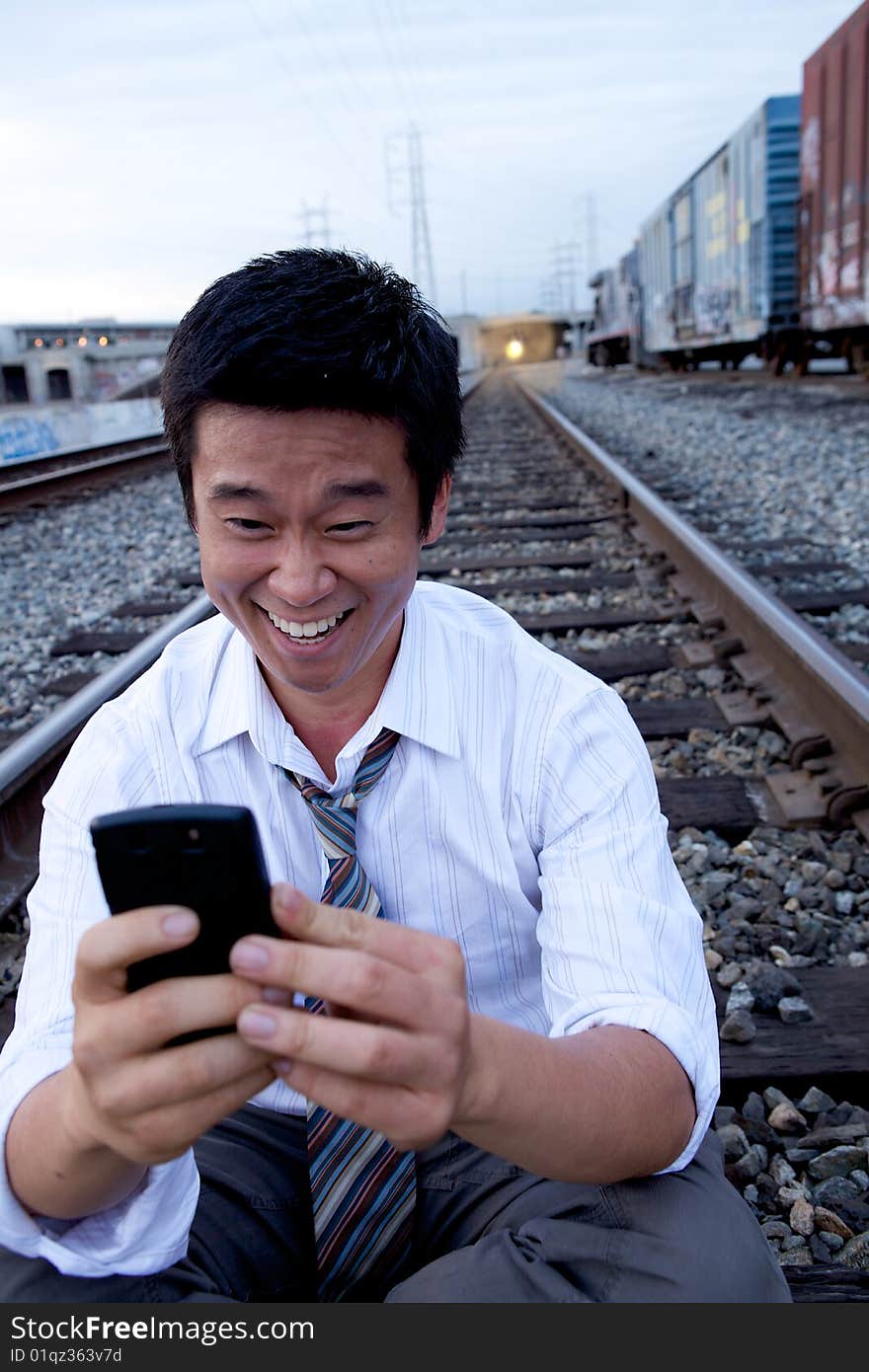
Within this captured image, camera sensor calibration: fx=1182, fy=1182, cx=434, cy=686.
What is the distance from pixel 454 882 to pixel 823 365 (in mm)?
25296

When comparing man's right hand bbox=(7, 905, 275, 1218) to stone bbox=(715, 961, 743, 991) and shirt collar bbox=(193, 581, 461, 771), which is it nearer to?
shirt collar bbox=(193, 581, 461, 771)

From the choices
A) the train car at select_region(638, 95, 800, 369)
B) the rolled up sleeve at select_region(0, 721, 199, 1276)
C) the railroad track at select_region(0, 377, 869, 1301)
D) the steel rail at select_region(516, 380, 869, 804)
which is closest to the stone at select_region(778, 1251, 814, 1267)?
the railroad track at select_region(0, 377, 869, 1301)

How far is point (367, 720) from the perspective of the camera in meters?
1.61

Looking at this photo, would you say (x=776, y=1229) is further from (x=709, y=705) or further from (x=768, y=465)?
(x=768, y=465)

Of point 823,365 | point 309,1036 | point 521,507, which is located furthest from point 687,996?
point 823,365

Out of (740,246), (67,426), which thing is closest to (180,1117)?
(740,246)

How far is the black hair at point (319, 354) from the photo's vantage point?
4.78 ft

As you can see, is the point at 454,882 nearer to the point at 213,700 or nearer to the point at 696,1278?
the point at 213,700

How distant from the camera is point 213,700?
5.41ft

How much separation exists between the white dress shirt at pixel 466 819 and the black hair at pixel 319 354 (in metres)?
0.26

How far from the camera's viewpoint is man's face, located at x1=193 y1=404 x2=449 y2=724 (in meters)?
1.46

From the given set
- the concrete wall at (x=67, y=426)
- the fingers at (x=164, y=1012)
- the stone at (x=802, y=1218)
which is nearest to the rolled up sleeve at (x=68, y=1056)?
the fingers at (x=164, y=1012)

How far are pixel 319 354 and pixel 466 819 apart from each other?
63 centimetres

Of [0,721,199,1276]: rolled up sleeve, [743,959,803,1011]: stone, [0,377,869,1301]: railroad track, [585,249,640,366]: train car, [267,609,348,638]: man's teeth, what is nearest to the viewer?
[0,721,199,1276]: rolled up sleeve
